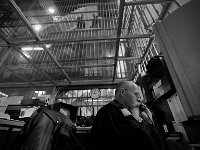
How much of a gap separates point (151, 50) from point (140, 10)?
0.76m

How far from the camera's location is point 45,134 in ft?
3.44

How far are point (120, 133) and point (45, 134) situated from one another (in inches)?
25.4

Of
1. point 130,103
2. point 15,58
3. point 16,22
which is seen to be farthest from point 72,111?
point 16,22

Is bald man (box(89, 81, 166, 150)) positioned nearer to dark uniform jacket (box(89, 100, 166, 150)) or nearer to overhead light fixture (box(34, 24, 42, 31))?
dark uniform jacket (box(89, 100, 166, 150))

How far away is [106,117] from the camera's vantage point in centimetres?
113

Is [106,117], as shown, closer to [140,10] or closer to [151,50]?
[151,50]

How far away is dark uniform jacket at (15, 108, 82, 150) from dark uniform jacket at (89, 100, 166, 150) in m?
0.25

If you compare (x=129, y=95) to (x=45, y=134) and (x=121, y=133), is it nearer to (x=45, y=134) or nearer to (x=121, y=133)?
(x=121, y=133)

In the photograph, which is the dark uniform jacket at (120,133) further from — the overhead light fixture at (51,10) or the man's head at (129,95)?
the overhead light fixture at (51,10)

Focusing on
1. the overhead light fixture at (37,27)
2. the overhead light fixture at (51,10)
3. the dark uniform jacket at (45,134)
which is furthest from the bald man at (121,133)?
the overhead light fixture at (51,10)

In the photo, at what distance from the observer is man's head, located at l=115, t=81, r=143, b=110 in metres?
1.44

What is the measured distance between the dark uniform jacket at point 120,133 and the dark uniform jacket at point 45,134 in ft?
0.82

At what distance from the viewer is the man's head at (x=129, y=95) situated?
1436 millimetres

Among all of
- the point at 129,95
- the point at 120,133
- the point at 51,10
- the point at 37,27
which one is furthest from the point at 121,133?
the point at 51,10
